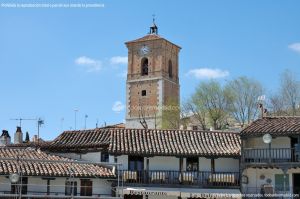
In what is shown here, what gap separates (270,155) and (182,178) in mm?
5819

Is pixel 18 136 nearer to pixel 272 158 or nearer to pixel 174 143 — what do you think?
pixel 174 143

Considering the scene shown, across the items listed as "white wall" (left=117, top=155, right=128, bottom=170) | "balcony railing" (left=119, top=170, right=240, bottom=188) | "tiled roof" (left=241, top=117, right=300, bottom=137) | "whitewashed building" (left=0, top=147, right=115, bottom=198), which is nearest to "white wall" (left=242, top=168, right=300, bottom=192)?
"balcony railing" (left=119, top=170, right=240, bottom=188)

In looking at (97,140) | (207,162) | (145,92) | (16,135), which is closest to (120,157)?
(97,140)

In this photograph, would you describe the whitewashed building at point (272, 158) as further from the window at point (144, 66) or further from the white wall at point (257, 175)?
the window at point (144, 66)

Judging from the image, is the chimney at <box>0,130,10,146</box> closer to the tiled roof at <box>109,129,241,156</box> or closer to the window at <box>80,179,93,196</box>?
the tiled roof at <box>109,129,241,156</box>

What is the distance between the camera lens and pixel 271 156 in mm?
38656

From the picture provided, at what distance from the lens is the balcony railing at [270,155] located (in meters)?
38.1

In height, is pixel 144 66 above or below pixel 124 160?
above

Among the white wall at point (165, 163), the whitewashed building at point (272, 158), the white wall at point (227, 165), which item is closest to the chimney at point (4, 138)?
the white wall at point (165, 163)

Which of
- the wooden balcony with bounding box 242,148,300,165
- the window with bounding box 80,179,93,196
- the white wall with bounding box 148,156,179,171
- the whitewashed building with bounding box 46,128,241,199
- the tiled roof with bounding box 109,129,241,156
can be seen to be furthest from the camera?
the white wall with bounding box 148,156,179,171

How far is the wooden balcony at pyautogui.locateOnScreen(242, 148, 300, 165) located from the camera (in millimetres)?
38062

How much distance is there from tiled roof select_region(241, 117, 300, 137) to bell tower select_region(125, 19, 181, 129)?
33.6 m

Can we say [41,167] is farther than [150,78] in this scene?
No

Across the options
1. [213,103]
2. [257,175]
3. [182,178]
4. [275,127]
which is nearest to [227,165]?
[257,175]
